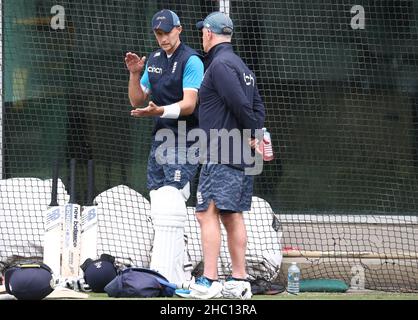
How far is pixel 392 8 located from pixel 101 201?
2903 mm

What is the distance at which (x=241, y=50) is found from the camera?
1057 centimetres

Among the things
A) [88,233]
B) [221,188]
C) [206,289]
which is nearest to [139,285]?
[206,289]

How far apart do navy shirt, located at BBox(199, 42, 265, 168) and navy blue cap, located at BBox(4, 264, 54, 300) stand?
1.39m

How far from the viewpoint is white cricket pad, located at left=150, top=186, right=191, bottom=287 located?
30.3 ft

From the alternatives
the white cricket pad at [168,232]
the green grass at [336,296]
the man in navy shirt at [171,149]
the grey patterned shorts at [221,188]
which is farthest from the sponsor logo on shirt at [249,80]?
the green grass at [336,296]

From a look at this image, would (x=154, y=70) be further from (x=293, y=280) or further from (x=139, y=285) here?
(x=293, y=280)

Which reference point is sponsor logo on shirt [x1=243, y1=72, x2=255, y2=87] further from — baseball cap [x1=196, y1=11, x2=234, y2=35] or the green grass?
the green grass

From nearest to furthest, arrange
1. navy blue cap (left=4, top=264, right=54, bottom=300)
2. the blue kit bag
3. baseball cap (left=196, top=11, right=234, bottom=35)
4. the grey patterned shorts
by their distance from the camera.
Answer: navy blue cap (left=4, top=264, right=54, bottom=300), the grey patterned shorts, the blue kit bag, baseball cap (left=196, top=11, right=234, bottom=35)

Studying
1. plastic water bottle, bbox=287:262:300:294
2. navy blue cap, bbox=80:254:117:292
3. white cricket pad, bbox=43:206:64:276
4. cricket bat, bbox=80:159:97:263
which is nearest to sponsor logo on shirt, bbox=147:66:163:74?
cricket bat, bbox=80:159:97:263

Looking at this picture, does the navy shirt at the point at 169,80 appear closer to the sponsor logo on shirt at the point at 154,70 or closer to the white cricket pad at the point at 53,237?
the sponsor logo on shirt at the point at 154,70

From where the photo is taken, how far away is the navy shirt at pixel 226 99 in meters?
8.62
